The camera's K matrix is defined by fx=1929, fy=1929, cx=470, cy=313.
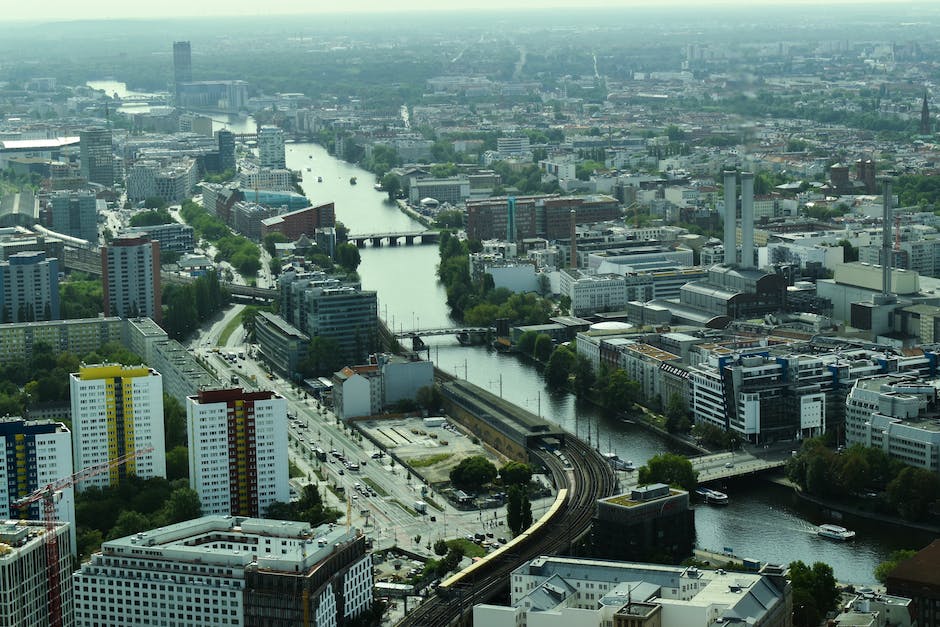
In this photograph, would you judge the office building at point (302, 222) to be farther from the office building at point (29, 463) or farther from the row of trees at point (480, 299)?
the office building at point (29, 463)

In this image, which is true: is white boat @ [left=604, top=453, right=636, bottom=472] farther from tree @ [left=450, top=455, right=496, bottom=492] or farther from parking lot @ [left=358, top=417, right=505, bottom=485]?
tree @ [left=450, top=455, right=496, bottom=492]

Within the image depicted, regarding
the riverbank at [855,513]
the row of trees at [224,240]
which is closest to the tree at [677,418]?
the riverbank at [855,513]

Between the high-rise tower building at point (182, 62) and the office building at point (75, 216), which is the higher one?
the high-rise tower building at point (182, 62)

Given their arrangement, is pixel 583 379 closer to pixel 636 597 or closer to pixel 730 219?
pixel 730 219

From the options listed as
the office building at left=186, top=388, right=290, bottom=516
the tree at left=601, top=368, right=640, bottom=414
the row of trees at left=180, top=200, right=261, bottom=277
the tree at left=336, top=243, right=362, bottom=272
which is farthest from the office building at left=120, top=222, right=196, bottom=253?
the office building at left=186, top=388, right=290, bottom=516

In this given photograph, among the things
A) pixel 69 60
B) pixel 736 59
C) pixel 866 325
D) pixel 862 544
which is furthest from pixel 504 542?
pixel 69 60

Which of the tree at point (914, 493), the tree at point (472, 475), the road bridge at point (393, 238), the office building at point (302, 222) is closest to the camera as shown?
the tree at point (914, 493)

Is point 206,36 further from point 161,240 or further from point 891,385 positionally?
point 891,385

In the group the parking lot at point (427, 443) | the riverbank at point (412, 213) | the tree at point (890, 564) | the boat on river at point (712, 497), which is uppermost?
the riverbank at point (412, 213)
